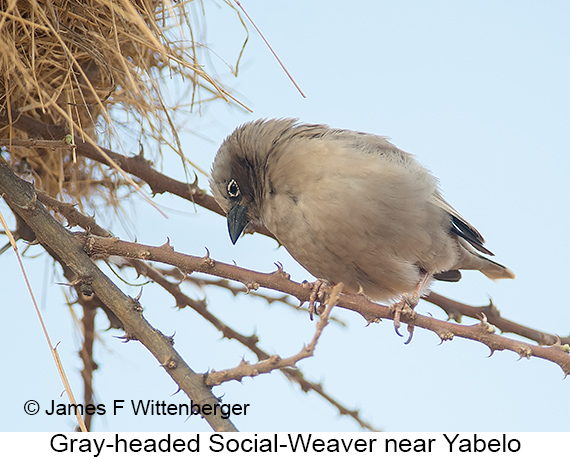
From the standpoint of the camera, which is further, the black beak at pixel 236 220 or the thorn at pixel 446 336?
the black beak at pixel 236 220

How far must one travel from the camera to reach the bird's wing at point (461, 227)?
208 centimetres

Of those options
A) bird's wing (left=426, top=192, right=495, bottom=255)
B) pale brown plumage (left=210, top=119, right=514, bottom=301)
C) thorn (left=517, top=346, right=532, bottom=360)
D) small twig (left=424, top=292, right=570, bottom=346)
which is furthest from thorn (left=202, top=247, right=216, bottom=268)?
bird's wing (left=426, top=192, right=495, bottom=255)

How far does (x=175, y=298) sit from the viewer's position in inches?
69.5

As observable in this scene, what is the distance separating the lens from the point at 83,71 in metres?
1.69

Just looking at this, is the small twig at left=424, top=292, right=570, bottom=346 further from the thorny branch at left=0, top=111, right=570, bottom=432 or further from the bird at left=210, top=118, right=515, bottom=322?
the thorny branch at left=0, top=111, right=570, bottom=432

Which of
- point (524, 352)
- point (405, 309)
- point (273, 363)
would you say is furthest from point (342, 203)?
point (273, 363)

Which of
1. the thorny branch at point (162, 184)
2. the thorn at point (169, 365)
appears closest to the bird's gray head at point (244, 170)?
the thorny branch at point (162, 184)

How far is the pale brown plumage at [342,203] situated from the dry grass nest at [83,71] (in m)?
0.27

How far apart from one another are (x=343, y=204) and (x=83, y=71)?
782mm

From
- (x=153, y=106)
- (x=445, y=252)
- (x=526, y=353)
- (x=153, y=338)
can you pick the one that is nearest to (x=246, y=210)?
(x=153, y=106)

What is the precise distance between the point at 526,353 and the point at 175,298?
92cm

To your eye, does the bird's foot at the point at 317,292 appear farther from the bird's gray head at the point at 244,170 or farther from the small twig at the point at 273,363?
the small twig at the point at 273,363

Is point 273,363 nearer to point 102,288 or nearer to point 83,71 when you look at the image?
point 102,288
